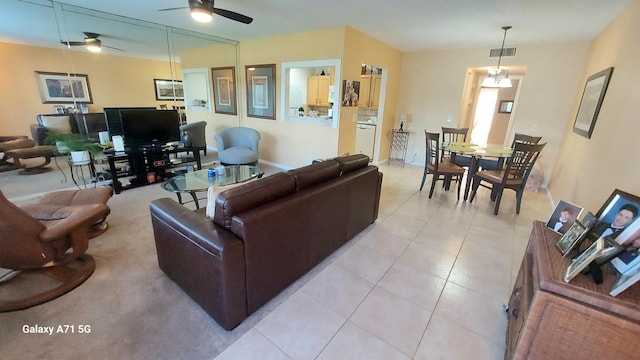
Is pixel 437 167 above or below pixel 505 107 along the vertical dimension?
below

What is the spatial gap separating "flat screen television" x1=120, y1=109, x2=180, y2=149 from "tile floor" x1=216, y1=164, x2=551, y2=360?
369cm

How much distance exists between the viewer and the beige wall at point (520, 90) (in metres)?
4.36

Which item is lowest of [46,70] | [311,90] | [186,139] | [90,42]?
[186,139]

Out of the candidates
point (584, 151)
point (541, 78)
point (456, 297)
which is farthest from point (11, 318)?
point (541, 78)

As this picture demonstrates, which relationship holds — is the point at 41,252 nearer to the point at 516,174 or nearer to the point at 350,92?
the point at 350,92

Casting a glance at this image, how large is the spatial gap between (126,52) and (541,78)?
7063 mm

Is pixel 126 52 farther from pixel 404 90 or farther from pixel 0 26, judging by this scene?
pixel 404 90

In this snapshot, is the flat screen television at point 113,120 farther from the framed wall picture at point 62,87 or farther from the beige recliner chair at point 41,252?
the beige recliner chair at point 41,252

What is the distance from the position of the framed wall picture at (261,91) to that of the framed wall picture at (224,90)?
41 centimetres

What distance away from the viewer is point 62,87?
3.53 metres

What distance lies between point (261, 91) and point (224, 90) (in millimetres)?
1064

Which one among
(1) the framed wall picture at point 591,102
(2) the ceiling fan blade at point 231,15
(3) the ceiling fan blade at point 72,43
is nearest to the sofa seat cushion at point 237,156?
(2) the ceiling fan blade at point 231,15

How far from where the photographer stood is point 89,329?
1607 mm

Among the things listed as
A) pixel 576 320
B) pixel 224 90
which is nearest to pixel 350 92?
pixel 224 90
